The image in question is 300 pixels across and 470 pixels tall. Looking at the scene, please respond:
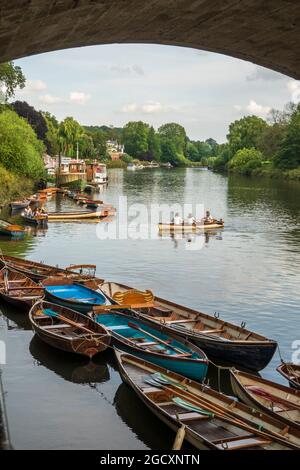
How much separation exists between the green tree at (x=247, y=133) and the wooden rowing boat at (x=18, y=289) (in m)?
118

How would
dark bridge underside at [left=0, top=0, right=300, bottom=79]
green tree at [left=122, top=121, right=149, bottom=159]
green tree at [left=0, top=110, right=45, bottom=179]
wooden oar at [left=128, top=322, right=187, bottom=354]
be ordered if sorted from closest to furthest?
dark bridge underside at [left=0, top=0, right=300, bottom=79], wooden oar at [left=128, top=322, right=187, bottom=354], green tree at [left=0, top=110, right=45, bottom=179], green tree at [left=122, top=121, right=149, bottom=159]

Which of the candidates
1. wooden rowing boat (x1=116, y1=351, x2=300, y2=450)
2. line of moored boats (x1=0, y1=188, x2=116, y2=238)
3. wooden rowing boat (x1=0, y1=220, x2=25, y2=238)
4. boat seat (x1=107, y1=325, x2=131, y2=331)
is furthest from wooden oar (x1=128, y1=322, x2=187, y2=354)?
line of moored boats (x1=0, y1=188, x2=116, y2=238)

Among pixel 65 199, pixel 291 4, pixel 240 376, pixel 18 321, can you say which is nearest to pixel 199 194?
pixel 65 199

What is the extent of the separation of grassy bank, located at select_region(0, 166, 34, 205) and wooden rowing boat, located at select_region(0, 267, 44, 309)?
28.1 meters

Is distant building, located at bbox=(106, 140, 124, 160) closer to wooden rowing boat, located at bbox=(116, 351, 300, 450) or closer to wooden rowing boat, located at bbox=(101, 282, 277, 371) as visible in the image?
wooden rowing boat, located at bbox=(101, 282, 277, 371)

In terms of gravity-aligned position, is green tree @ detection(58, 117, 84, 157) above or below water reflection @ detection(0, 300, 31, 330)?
above

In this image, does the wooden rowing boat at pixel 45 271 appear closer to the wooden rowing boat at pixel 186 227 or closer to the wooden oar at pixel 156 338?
A: the wooden oar at pixel 156 338

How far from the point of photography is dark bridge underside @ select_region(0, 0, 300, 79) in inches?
274

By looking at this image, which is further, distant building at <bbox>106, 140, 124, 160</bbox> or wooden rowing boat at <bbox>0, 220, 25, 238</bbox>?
distant building at <bbox>106, 140, 124, 160</bbox>

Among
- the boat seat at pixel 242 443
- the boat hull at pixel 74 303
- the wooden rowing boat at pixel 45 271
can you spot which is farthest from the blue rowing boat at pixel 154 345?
the boat seat at pixel 242 443

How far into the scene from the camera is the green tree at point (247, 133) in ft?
456

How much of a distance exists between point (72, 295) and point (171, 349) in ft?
21.4

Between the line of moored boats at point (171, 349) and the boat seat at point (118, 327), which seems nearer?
the line of moored boats at point (171, 349)

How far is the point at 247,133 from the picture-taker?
141 metres
